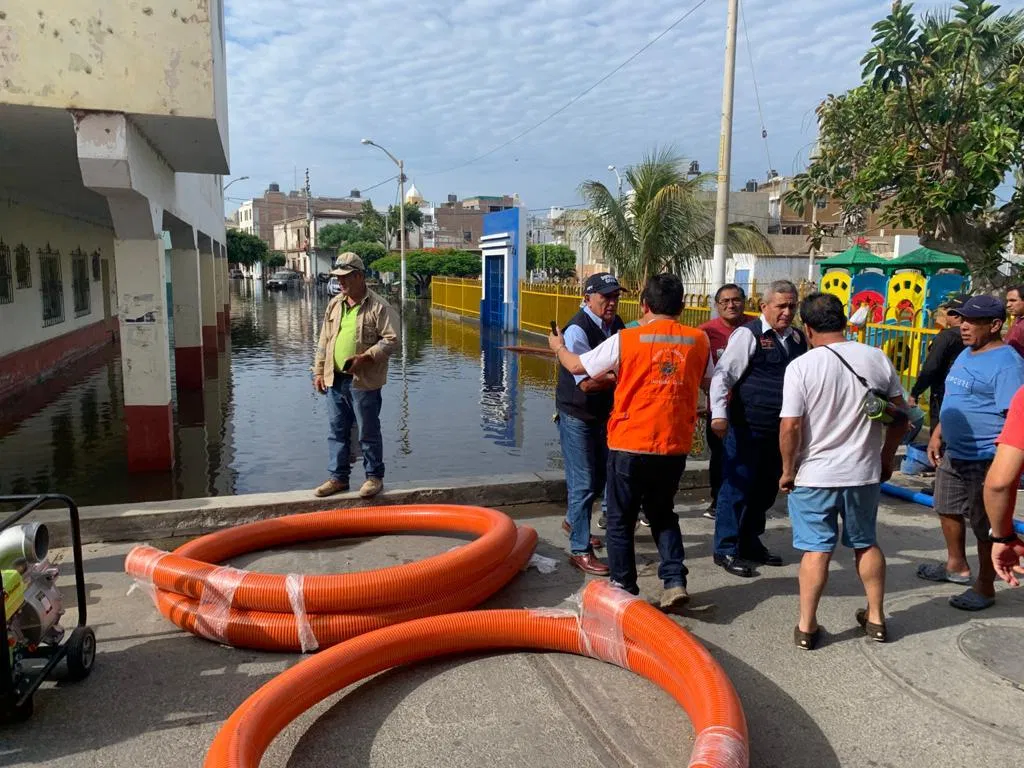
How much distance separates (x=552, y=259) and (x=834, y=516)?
196ft

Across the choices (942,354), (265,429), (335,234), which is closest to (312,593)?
(942,354)

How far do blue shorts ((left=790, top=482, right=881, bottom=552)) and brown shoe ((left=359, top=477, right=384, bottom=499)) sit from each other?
122 inches

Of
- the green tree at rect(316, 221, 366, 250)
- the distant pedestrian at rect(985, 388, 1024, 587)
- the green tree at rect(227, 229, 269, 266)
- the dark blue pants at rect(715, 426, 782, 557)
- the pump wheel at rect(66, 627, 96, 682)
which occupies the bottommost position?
the pump wheel at rect(66, 627, 96, 682)

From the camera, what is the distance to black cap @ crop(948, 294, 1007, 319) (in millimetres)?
3893

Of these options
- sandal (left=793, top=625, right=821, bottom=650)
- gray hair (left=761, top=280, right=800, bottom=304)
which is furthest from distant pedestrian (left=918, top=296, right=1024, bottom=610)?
sandal (left=793, top=625, right=821, bottom=650)

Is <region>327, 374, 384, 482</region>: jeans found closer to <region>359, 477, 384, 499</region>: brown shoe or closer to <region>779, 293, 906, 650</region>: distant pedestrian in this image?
<region>359, 477, 384, 499</region>: brown shoe

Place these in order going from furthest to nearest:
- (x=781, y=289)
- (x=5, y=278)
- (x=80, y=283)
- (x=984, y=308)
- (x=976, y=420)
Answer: (x=80, y=283), (x=5, y=278), (x=781, y=289), (x=976, y=420), (x=984, y=308)

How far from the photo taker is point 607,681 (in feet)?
11.1

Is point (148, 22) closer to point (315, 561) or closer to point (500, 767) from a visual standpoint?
point (315, 561)

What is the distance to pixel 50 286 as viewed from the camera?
1484 cm

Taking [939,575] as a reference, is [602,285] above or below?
above

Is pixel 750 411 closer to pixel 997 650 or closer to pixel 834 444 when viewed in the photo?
pixel 834 444

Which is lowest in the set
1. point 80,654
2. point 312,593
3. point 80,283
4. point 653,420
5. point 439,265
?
point 80,654

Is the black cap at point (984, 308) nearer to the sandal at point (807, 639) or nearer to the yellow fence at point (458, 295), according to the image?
the sandal at point (807, 639)
